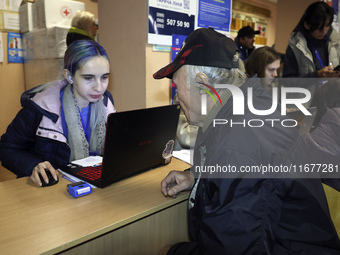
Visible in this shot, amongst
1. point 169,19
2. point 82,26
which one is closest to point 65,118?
point 169,19

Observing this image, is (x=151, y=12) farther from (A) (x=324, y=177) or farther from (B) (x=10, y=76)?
(B) (x=10, y=76)

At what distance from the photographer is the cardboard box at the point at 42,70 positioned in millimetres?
2990

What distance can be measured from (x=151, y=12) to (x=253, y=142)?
1.47m

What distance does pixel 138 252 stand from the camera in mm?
1077

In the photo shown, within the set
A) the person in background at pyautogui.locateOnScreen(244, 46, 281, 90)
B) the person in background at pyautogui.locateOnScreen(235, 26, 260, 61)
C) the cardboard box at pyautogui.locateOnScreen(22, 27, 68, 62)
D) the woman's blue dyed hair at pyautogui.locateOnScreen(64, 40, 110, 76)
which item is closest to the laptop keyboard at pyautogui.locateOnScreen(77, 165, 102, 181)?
the woman's blue dyed hair at pyautogui.locateOnScreen(64, 40, 110, 76)

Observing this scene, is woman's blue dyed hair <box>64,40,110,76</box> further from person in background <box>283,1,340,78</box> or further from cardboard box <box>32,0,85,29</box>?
person in background <box>283,1,340,78</box>

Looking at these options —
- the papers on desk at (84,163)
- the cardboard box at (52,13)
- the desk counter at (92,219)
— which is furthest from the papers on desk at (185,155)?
the cardboard box at (52,13)

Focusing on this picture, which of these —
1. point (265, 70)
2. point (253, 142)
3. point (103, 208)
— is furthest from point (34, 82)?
point (253, 142)

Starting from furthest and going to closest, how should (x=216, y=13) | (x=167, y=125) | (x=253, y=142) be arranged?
(x=216, y=13) < (x=167, y=125) < (x=253, y=142)

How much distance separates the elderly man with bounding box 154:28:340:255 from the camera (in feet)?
2.39

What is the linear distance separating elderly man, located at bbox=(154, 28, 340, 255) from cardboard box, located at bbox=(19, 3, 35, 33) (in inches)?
116

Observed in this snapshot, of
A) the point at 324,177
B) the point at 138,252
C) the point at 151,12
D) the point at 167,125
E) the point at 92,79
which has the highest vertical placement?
the point at 151,12

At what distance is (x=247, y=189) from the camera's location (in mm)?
735

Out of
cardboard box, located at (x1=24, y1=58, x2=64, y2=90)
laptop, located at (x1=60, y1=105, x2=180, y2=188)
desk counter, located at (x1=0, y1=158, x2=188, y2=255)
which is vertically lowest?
desk counter, located at (x1=0, y1=158, x2=188, y2=255)
